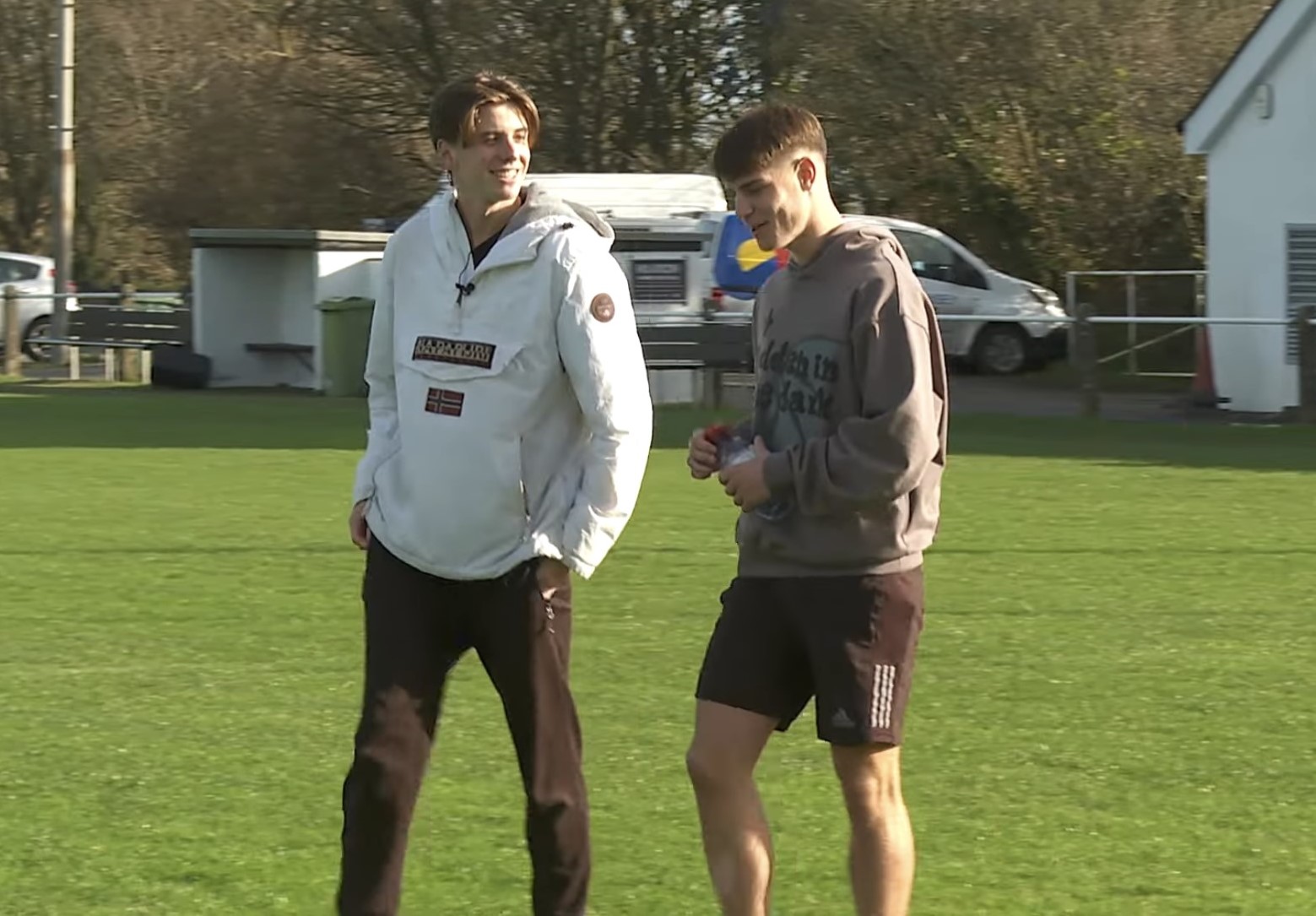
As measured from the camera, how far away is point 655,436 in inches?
811

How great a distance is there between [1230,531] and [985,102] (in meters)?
19.9

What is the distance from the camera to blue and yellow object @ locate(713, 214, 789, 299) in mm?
25641

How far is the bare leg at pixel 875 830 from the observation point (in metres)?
4.76

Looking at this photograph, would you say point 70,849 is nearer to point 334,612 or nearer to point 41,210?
point 334,612

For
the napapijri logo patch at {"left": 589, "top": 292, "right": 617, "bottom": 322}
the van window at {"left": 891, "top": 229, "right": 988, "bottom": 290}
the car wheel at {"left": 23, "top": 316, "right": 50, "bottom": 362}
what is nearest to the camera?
the napapijri logo patch at {"left": 589, "top": 292, "right": 617, "bottom": 322}

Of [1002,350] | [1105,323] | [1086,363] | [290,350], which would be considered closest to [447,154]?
[1086,363]

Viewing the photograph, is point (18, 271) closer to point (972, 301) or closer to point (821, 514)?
point (972, 301)

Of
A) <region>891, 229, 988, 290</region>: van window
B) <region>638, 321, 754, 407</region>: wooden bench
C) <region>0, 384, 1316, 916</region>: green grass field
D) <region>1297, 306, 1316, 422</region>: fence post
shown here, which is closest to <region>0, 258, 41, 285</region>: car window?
<region>891, 229, 988, 290</region>: van window

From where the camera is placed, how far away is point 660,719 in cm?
802

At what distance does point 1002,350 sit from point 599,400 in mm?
24846

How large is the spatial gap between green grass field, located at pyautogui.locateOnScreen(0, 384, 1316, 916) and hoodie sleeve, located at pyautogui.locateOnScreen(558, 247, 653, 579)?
1174 mm

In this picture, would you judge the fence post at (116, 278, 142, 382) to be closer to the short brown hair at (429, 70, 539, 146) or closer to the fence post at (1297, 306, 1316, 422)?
the fence post at (1297, 306, 1316, 422)

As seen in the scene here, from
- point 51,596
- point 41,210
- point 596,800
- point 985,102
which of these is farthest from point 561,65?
point 596,800

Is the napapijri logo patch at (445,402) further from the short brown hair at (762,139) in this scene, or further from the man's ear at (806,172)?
the man's ear at (806,172)
